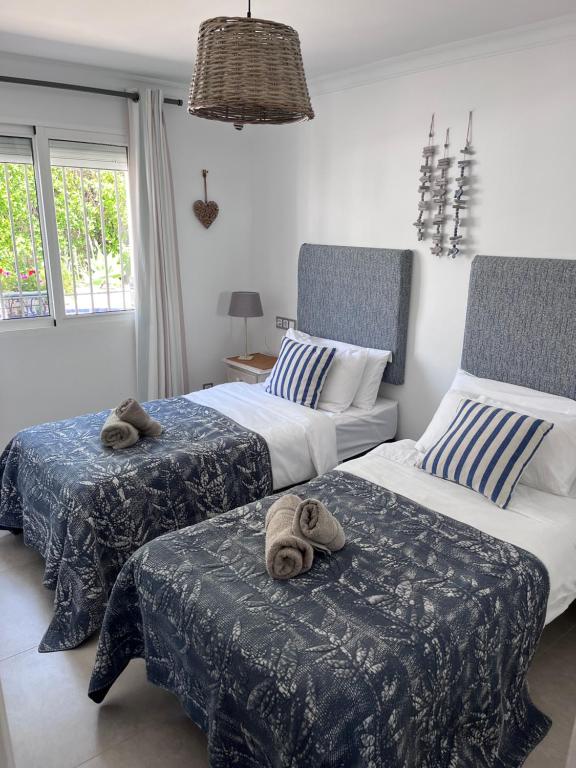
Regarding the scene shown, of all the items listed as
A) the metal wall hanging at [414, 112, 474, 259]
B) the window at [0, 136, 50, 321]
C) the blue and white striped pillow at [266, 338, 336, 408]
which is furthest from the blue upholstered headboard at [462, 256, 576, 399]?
the window at [0, 136, 50, 321]

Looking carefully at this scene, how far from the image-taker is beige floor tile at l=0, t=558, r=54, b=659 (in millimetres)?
2475

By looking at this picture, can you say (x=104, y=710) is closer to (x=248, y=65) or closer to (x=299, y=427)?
(x=299, y=427)

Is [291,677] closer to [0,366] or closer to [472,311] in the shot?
[472,311]

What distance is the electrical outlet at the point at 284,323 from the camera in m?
4.47

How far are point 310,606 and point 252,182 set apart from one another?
3.73 metres

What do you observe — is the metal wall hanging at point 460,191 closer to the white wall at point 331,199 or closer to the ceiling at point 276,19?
the white wall at point 331,199

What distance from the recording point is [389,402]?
3783 mm

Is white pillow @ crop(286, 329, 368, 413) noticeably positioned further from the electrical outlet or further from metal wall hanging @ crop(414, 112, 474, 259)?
the electrical outlet

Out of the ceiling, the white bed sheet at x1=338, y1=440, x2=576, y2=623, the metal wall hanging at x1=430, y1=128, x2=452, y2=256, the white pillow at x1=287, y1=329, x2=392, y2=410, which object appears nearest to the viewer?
the white bed sheet at x1=338, y1=440, x2=576, y2=623

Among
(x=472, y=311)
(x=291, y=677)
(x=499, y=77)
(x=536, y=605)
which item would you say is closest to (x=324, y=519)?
(x=291, y=677)

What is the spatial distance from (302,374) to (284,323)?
1.07m

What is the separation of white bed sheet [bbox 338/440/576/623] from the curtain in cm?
212

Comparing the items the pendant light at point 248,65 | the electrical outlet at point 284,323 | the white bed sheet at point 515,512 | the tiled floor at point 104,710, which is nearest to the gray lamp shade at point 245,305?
the electrical outlet at point 284,323

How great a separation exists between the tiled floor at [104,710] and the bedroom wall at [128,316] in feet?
5.86
